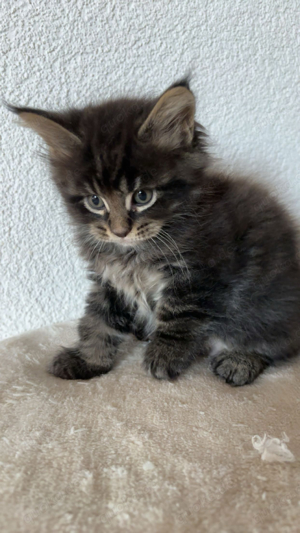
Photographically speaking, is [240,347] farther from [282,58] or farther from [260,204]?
[282,58]

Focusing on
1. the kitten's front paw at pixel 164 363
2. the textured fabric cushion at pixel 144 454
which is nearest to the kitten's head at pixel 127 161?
the kitten's front paw at pixel 164 363

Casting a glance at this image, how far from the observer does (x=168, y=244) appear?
3.70 feet

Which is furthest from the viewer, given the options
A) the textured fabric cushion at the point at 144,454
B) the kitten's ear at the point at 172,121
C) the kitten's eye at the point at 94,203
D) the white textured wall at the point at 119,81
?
the white textured wall at the point at 119,81

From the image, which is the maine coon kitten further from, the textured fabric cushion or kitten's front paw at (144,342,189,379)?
the textured fabric cushion

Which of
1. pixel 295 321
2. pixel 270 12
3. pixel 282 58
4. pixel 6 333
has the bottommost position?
pixel 6 333

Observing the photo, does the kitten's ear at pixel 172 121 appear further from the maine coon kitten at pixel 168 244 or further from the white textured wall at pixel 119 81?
the white textured wall at pixel 119 81

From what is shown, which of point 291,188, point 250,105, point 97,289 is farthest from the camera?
point 291,188

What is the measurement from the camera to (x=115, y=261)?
121 centimetres

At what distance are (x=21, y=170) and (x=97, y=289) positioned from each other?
21.2 inches

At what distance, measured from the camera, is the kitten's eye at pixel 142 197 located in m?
1.04

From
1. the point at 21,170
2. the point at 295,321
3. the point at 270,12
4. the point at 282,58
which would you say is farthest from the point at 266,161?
the point at 21,170

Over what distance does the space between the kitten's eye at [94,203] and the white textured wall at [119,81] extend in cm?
44

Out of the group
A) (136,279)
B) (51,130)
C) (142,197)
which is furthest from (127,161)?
(136,279)

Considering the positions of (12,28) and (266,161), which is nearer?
(12,28)
